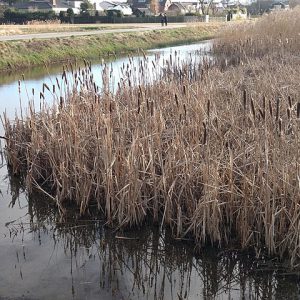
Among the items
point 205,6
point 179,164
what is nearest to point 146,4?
point 205,6

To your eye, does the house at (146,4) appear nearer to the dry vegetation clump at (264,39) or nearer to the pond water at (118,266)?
the dry vegetation clump at (264,39)

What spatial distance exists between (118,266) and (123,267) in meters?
0.06

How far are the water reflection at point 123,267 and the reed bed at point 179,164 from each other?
182 mm

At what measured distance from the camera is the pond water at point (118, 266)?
181 inches

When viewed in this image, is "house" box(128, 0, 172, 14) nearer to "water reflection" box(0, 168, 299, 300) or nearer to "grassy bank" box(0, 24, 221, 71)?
"grassy bank" box(0, 24, 221, 71)

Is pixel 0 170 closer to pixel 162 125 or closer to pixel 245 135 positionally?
pixel 162 125

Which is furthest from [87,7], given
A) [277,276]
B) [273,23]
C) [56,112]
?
[277,276]

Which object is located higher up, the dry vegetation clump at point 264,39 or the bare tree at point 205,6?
the bare tree at point 205,6

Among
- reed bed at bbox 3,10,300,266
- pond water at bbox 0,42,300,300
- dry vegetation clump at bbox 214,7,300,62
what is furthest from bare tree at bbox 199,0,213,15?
pond water at bbox 0,42,300,300

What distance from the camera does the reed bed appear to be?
4.93 m

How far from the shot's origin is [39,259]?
5199mm

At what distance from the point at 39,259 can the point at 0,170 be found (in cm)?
290

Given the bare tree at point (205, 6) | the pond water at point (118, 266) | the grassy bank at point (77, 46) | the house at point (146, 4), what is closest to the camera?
the pond water at point (118, 266)

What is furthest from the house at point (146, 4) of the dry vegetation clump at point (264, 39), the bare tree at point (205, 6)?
the dry vegetation clump at point (264, 39)
